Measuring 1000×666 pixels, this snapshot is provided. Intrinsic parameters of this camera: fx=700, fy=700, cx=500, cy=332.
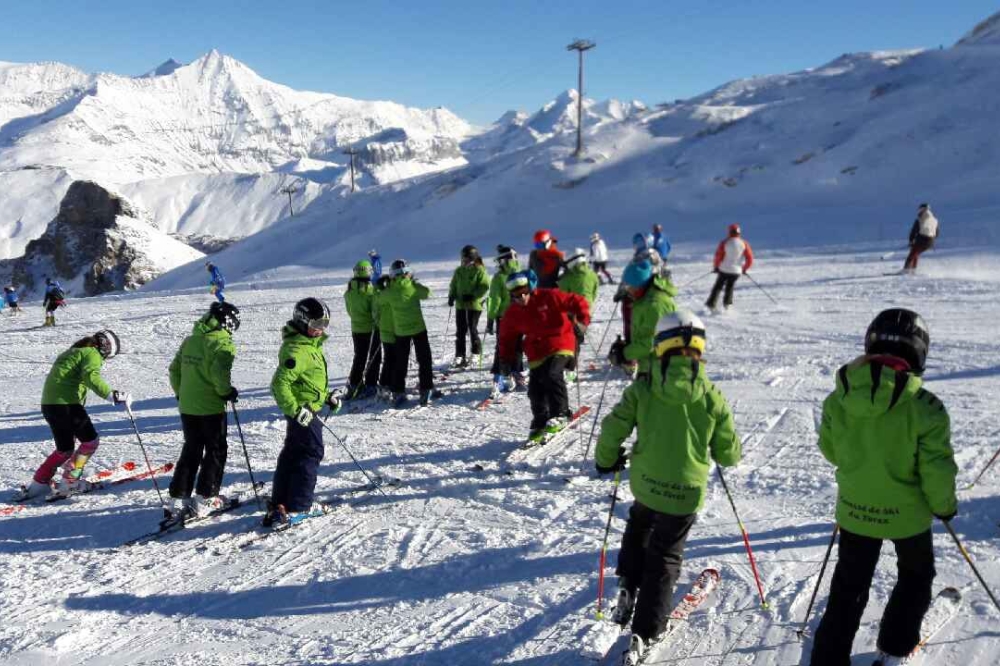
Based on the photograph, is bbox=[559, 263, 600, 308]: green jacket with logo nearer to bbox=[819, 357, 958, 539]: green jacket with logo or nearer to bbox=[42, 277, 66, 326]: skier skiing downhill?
bbox=[819, 357, 958, 539]: green jacket with logo

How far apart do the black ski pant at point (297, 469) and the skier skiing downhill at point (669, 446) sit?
3.00m

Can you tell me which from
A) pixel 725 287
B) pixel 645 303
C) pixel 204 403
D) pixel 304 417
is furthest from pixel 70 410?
pixel 725 287

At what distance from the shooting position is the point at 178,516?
611 centimetres

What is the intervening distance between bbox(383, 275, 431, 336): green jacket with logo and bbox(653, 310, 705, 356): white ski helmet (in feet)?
18.2

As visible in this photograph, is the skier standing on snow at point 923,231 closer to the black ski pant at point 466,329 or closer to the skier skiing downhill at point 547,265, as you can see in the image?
the skier skiing downhill at point 547,265

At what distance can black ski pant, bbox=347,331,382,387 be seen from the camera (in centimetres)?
966

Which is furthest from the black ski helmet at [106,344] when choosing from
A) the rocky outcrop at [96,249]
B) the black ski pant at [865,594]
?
the rocky outcrop at [96,249]

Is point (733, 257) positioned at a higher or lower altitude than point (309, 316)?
higher

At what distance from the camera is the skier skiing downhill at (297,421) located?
18.9ft

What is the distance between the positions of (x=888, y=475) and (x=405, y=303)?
6.47 m

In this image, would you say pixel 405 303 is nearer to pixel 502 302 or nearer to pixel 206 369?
pixel 502 302

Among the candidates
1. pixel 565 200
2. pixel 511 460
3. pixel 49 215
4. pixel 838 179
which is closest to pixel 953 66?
pixel 838 179

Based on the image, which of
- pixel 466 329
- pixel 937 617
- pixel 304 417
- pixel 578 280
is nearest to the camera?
pixel 937 617

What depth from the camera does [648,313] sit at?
6.55m
